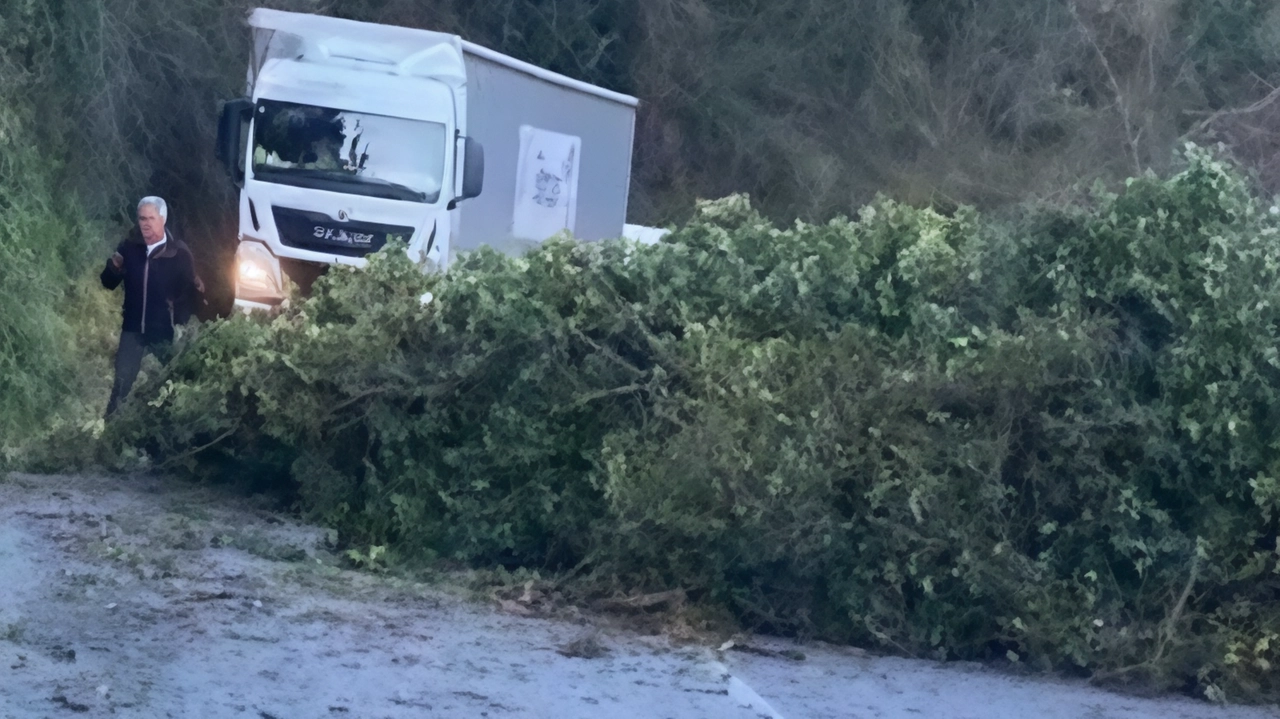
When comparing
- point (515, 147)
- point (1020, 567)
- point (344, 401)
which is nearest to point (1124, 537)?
point (1020, 567)

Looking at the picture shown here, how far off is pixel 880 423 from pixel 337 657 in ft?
9.20

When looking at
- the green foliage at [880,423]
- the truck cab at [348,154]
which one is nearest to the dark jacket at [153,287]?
the green foliage at [880,423]

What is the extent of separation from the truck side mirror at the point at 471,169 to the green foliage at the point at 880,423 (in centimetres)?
483

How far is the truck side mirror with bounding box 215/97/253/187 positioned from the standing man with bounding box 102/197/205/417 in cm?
356

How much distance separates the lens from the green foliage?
6.16m

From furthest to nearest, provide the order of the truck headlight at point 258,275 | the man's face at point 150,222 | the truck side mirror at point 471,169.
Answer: the truck side mirror at point 471,169, the truck headlight at point 258,275, the man's face at point 150,222

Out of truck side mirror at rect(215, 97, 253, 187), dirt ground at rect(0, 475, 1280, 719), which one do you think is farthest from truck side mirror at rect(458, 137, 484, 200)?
dirt ground at rect(0, 475, 1280, 719)

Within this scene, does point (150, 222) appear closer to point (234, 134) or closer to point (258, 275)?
point (258, 275)

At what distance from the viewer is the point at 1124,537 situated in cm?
611

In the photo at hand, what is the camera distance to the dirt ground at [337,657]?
4.77m

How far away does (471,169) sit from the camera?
12.1 meters

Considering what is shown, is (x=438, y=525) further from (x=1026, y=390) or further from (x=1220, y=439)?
(x=1220, y=439)

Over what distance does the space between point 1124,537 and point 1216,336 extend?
1.08 meters

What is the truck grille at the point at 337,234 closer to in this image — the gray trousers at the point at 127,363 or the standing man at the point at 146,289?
the standing man at the point at 146,289
